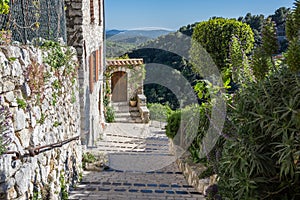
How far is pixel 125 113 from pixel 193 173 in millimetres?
9048

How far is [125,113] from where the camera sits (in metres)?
14.1

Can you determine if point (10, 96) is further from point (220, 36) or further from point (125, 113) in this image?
point (125, 113)

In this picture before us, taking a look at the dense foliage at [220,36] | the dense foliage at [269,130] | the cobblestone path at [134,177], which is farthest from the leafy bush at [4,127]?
the dense foliage at [220,36]

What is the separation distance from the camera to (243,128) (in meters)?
2.39

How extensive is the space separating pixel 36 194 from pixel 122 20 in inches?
387

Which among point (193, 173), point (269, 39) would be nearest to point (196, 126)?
point (193, 173)

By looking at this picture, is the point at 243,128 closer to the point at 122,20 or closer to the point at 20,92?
the point at 20,92

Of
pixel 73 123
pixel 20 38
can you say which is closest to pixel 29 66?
pixel 20 38

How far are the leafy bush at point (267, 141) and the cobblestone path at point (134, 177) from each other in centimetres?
234

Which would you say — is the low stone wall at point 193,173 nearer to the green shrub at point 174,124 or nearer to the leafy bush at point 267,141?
the green shrub at point 174,124

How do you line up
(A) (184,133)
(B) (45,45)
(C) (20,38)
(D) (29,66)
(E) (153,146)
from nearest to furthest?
(D) (29,66) < (C) (20,38) < (B) (45,45) < (A) (184,133) < (E) (153,146)

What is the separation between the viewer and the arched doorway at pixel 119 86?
48.6 ft

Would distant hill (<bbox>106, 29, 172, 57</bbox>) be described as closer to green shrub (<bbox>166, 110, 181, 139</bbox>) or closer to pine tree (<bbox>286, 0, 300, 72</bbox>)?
green shrub (<bbox>166, 110, 181, 139</bbox>)

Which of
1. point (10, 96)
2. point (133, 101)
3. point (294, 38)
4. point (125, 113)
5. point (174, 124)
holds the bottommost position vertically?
point (125, 113)
